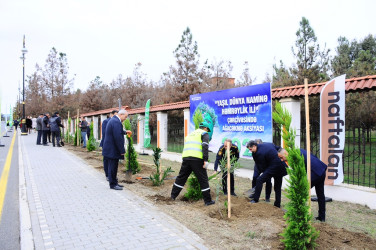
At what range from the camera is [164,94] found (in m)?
25.1

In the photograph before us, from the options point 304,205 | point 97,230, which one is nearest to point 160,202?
point 97,230

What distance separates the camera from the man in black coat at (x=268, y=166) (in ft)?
21.1

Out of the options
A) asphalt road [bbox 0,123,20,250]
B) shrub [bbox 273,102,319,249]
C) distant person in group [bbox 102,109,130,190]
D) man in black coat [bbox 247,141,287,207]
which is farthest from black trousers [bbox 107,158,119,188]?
shrub [bbox 273,102,319,249]

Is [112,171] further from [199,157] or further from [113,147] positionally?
[199,157]

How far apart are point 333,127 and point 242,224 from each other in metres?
3.43

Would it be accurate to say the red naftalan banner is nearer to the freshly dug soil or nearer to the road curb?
the freshly dug soil

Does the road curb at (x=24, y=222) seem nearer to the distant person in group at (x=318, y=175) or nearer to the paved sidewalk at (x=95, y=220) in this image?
the paved sidewalk at (x=95, y=220)

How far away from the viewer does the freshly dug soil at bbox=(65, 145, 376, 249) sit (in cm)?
431

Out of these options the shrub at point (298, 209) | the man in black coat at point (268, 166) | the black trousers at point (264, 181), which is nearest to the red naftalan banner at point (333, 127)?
the man in black coat at point (268, 166)

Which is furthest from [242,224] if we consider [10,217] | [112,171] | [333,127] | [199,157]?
[10,217]

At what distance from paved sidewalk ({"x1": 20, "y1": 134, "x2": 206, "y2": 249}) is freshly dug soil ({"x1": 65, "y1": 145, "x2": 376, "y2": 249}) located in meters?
0.28

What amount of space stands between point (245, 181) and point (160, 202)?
147 inches

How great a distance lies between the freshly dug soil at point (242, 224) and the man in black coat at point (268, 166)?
508mm

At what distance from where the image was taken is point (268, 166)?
6648mm
